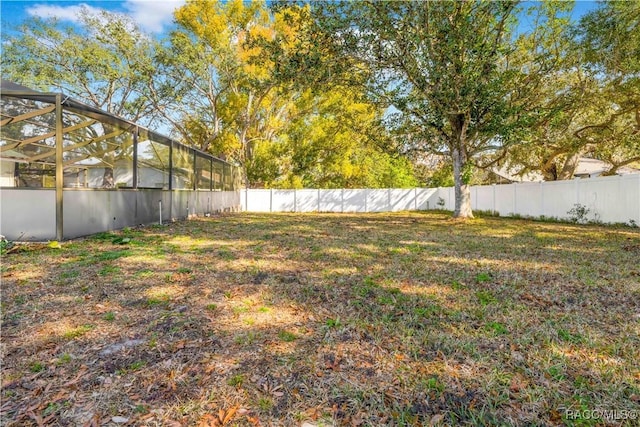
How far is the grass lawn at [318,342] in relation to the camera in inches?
63.4

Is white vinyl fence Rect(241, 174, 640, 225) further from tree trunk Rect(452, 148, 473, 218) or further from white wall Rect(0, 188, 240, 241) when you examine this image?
white wall Rect(0, 188, 240, 241)

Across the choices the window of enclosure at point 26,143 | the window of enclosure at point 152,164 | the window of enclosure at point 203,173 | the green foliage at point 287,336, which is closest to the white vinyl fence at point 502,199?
the window of enclosure at point 203,173

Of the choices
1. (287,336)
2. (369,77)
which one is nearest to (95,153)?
(287,336)

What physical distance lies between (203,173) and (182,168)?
2231 mm

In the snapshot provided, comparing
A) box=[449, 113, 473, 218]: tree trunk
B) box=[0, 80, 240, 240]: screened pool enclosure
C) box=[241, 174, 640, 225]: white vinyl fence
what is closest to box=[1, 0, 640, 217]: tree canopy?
box=[449, 113, 473, 218]: tree trunk

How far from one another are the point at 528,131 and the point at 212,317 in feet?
31.3

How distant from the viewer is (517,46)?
9.85 meters

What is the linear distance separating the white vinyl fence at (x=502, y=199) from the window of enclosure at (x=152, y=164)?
941 centimetres

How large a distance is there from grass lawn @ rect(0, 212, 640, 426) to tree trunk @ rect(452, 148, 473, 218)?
22.7 ft

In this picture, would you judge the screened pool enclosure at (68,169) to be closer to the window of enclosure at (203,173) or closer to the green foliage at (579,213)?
the window of enclosure at (203,173)

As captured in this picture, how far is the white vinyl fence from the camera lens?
Result: 9.12 meters

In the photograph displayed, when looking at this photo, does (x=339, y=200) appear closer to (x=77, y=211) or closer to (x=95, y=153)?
(x=95, y=153)

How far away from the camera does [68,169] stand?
6031 mm

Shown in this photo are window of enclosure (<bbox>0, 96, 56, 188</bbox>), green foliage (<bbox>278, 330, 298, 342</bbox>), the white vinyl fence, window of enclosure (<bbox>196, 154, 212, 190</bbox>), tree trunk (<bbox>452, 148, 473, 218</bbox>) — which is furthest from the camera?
window of enclosure (<bbox>196, 154, 212, 190</bbox>)
